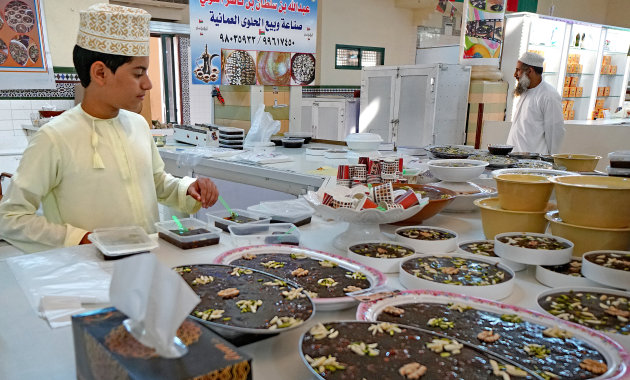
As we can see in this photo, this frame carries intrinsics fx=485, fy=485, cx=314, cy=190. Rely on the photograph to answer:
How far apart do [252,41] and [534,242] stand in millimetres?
3105

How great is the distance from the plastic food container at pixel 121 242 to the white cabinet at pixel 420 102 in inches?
188

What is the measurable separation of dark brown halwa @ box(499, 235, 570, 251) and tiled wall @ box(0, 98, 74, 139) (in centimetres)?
534

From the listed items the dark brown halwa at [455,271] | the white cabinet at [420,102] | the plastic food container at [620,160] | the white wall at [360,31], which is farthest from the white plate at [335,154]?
→ the white wall at [360,31]

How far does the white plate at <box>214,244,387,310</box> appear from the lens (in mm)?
1059

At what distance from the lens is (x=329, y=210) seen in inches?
55.9

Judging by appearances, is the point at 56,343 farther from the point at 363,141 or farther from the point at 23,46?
the point at 23,46

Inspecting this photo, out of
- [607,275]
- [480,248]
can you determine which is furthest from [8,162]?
[607,275]

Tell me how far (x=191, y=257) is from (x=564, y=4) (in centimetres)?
1038

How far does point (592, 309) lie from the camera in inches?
41.0

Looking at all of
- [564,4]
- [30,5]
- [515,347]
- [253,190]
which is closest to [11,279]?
[515,347]

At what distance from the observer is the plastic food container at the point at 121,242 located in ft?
4.41

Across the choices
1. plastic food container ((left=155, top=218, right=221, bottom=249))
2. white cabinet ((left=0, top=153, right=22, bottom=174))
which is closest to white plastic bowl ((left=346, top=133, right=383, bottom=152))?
plastic food container ((left=155, top=218, right=221, bottom=249))

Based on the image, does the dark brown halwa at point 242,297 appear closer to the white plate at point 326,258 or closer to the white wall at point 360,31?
the white plate at point 326,258

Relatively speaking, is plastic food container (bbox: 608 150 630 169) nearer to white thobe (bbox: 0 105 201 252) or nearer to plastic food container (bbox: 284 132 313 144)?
white thobe (bbox: 0 105 201 252)
